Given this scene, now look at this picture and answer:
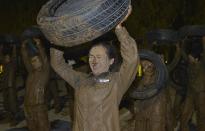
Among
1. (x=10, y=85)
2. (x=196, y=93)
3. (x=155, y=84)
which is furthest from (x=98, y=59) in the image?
(x=10, y=85)

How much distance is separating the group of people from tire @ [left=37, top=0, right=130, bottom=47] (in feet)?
0.51

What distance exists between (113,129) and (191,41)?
26.1ft

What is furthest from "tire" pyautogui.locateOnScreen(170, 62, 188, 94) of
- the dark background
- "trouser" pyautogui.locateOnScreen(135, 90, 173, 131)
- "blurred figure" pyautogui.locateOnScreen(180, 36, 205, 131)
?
the dark background

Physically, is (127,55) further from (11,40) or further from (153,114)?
(11,40)

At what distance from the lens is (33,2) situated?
2155 cm

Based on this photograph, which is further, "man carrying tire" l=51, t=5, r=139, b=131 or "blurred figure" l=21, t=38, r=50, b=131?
"blurred figure" l=21, t=38, r=50, b=131

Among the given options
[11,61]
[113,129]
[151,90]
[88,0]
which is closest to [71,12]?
[88,0]

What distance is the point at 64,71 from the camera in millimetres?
3674

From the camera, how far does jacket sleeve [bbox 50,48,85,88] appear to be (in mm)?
3627

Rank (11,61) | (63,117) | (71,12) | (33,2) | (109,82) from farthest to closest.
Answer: (33,2) < (63,117) < (11,61) < (109,82) < (71,12)

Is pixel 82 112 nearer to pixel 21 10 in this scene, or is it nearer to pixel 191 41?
pixel 191 41

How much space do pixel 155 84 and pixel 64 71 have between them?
290 cm

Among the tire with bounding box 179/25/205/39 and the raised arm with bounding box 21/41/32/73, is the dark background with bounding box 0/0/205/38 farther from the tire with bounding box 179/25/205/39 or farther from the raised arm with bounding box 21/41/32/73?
the raised arm with bounding box 21/41/32/73

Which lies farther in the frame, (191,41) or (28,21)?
(28,21)
